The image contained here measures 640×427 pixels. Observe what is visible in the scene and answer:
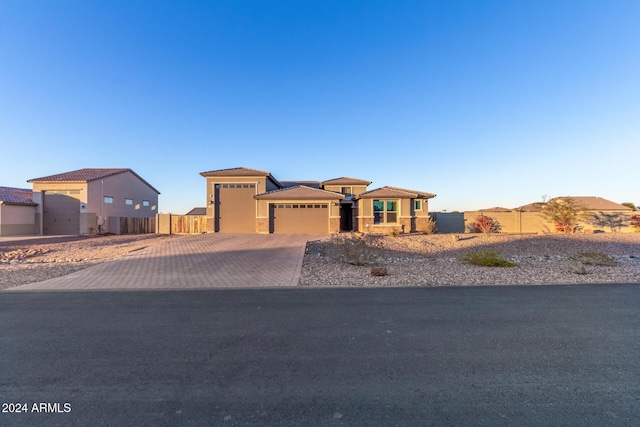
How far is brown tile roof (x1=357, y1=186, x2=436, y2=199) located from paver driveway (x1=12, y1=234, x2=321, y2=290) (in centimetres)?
1100

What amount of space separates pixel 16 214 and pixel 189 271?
23.6 metres

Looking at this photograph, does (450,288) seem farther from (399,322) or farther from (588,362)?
(588,362)

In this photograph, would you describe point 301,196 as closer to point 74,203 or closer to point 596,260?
point 596,260

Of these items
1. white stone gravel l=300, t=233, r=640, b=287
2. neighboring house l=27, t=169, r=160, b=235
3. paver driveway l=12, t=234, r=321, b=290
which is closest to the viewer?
paver driveway l=12, t=234, r=321, b=290

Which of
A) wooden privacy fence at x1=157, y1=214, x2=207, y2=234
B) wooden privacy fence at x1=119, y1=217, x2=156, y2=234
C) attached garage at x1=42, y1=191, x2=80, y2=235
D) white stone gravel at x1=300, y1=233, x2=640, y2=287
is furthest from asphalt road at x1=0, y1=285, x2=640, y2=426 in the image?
attached garage at x1=42, y1=191, x2=80, y2=235

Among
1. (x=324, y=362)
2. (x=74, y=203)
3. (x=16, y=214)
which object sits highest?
(x=74, y=203)

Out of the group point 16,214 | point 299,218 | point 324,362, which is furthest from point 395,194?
point 16,214

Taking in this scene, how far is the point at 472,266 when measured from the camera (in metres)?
9.88

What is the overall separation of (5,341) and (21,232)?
26783mm

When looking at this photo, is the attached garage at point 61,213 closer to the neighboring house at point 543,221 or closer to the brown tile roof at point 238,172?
the brown tile roof at point 238,172

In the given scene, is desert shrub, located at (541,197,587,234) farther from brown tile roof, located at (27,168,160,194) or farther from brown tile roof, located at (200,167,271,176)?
brown tile roof, located at (27,168,160,194)

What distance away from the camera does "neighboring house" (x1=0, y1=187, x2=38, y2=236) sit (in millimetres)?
21578

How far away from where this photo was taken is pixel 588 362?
3387 millimetres

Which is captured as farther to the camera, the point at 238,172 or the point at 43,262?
the point at 238,172
